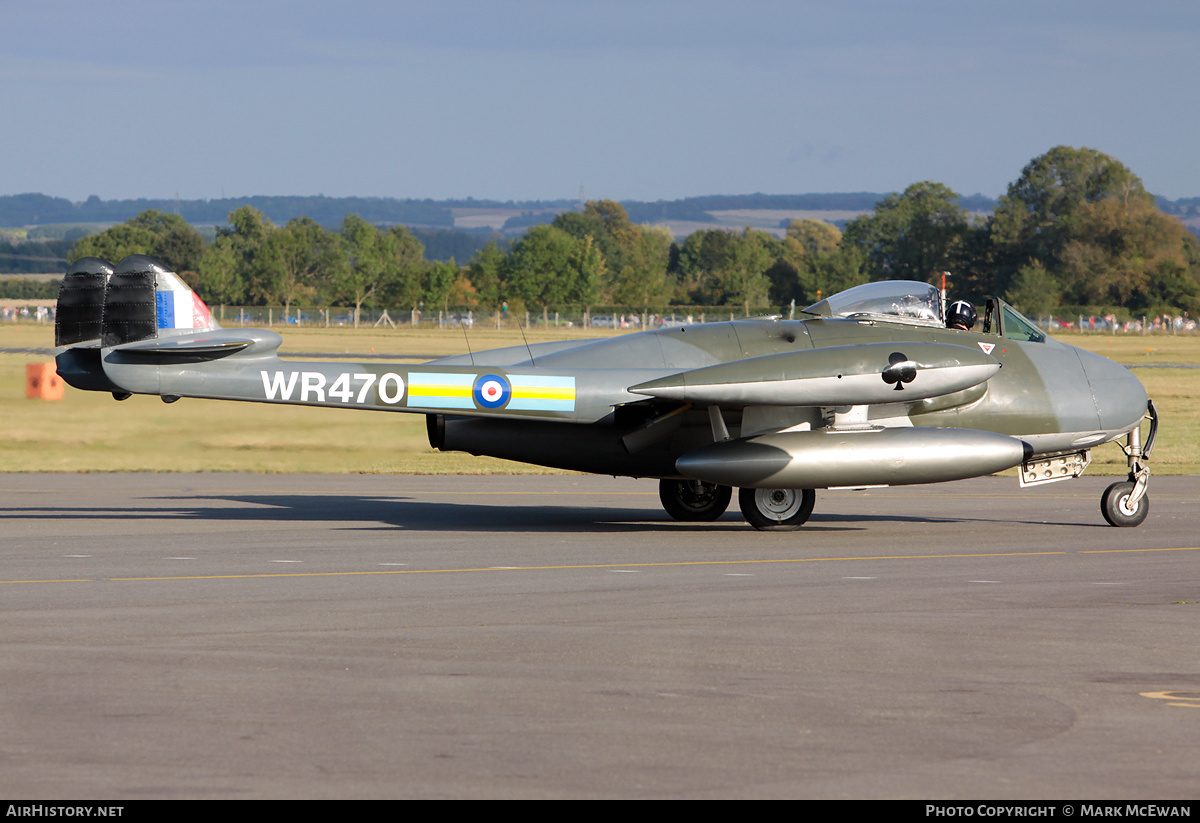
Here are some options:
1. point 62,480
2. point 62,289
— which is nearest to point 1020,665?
point 62,289

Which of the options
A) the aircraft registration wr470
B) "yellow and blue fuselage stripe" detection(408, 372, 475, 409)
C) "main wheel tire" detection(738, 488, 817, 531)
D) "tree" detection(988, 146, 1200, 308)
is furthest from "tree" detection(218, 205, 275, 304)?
"main wheel tire" detection(738, 488, 817, 531)

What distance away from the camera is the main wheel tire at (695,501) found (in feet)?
55.0

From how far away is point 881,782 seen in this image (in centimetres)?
586

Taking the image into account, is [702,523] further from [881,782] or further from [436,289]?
[436,289]

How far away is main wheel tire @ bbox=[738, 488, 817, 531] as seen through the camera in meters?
15.6

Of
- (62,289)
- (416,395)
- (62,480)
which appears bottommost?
(62,480)

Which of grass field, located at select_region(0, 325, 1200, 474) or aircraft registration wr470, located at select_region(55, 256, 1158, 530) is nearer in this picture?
aircraft registration wr470, located at select_region(55, 256, 1158, 530)

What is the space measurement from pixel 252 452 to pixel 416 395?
9.30 m

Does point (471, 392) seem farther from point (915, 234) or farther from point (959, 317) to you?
point (915, 234)

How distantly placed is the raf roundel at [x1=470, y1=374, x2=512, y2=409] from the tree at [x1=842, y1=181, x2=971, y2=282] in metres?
116

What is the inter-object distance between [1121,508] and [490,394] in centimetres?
797

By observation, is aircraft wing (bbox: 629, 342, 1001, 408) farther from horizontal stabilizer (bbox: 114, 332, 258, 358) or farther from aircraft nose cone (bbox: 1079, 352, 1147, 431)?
horizontal stabilizer (bbox: 114, 332, 258, 358)

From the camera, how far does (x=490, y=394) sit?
1490 cm
